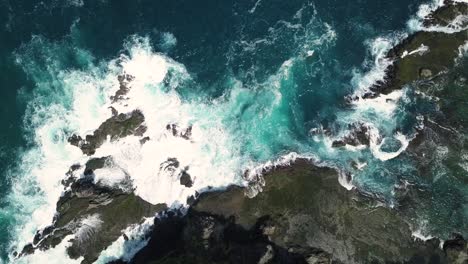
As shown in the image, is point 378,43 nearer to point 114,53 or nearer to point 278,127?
point 278,127

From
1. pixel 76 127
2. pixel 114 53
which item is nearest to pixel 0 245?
pixel 76 127

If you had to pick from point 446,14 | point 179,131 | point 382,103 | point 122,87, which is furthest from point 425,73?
point 122,87

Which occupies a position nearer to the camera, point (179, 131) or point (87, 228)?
point (87, 228)

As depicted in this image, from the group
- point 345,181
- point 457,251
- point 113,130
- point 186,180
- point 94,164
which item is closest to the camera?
point 457,251

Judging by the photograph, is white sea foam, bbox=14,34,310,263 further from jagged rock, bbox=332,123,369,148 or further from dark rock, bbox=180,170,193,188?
jagged rock, bbox=332,123,369,148

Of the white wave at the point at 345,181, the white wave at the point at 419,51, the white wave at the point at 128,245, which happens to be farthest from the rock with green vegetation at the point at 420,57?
the white wave at the point at 128,245

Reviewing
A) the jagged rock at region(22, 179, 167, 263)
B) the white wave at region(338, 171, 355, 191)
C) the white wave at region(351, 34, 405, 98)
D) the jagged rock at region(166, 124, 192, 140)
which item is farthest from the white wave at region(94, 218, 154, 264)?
the white wave at region(351, 34, 405, 98)

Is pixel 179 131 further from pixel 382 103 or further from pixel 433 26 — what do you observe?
pixel 433 26

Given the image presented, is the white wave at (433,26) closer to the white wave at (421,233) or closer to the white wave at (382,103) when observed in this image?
the white wave at (382,103)
